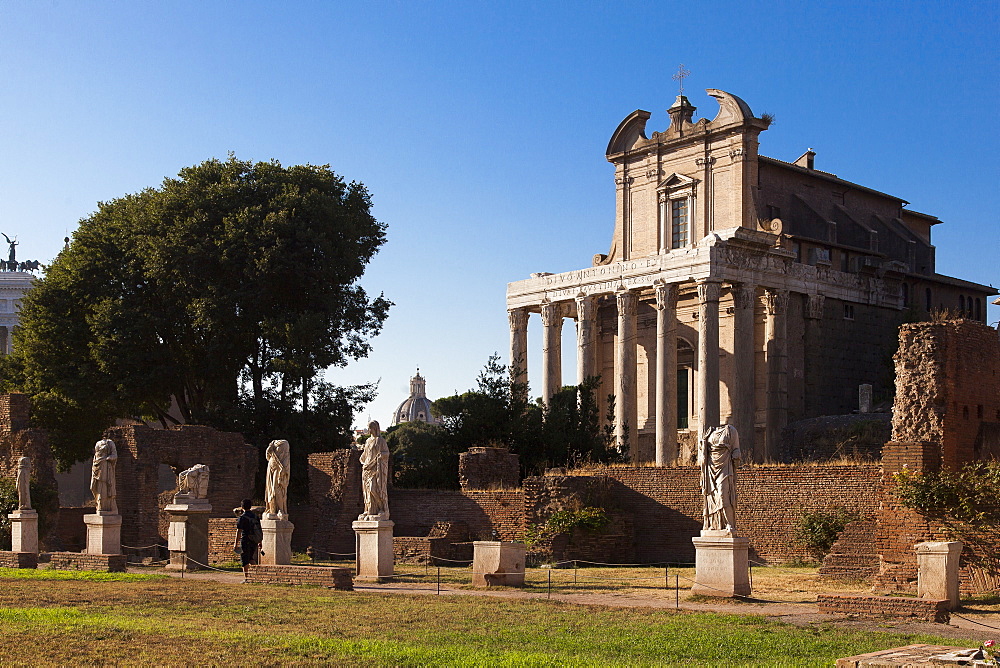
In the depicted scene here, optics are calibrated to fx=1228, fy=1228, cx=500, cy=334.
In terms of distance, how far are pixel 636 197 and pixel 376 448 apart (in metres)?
31.6

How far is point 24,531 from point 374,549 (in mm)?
10809

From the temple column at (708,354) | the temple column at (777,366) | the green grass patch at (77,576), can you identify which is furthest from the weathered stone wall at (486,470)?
the temple column at (777,366)

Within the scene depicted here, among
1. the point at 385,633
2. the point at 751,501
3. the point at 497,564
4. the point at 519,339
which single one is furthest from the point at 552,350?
the point at 385,633

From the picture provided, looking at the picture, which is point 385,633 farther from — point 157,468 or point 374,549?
point 157,468

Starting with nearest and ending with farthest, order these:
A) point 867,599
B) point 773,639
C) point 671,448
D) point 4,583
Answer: point 773,639 < point 867,599 < point 4,583 < point 671,448

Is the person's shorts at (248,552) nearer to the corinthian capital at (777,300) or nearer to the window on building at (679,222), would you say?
the corinthian capital at (777,300)

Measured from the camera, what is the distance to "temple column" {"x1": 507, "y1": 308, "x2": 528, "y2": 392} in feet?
167

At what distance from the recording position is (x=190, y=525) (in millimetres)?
25844

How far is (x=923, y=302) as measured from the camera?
171 ft

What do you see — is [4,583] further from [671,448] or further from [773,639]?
[671,448]

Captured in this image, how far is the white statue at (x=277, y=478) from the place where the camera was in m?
24.1

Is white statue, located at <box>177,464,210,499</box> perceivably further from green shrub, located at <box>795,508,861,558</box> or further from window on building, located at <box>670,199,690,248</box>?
window on building, located at <box>670,199,690,248</box>

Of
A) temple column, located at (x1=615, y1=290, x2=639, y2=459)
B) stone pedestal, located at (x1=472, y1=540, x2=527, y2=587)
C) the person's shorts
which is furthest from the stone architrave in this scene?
temple column, located at (x1=615, y1=290, x2=639, y2=459)

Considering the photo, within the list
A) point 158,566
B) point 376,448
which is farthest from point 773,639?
point 158,566
